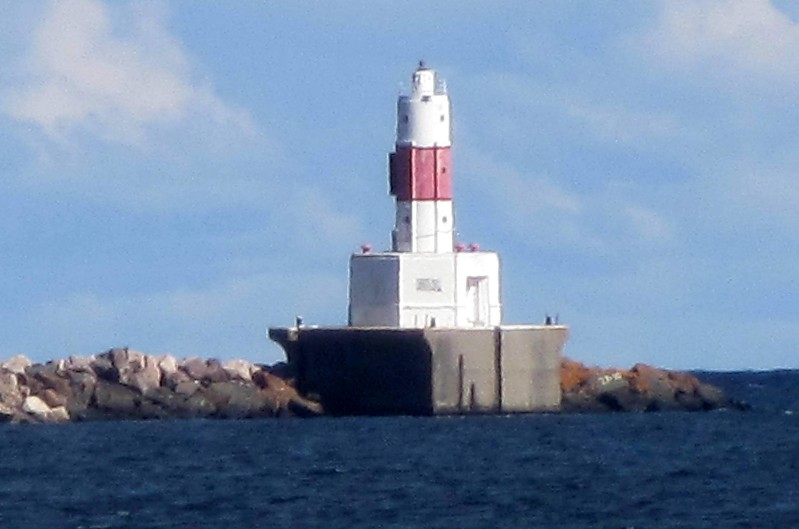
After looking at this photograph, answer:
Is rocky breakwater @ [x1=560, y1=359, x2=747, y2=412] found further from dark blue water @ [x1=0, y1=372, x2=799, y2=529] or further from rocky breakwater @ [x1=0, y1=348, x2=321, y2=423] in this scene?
rocky breakwater @ [x1=0, y1=348, x2=321, y2=423]

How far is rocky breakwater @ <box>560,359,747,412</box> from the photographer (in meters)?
52.3

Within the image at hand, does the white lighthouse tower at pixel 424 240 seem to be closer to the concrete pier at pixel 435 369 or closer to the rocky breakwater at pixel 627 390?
the concrete pier at pixel 435 369

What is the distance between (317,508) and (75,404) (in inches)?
594

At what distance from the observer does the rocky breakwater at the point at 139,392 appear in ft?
164

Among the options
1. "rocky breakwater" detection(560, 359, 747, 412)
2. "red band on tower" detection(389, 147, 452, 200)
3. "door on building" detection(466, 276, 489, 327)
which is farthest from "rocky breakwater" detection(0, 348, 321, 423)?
"rocky breakwater" detection(560, 359, 747, 412)

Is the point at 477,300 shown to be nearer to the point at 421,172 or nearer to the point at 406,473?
the point at 421,172

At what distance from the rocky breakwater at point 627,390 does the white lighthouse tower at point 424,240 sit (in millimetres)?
2761

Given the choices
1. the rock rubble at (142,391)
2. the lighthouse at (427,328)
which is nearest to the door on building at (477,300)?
the lighthouse at (427,328)

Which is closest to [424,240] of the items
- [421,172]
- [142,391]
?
[421,172]

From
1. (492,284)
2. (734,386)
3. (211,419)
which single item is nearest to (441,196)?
(492,284)

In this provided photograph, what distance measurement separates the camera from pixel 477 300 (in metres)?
50.6

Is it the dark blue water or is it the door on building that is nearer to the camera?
the dark blue water

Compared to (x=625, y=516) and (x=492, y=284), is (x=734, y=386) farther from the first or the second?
(x=625, y=516)

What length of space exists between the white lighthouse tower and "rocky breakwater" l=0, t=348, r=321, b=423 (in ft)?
7.41
